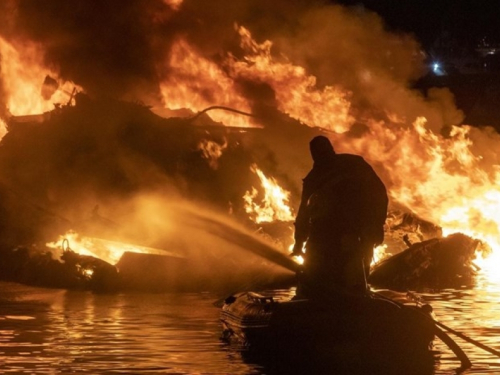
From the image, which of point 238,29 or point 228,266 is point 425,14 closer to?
point 238,29

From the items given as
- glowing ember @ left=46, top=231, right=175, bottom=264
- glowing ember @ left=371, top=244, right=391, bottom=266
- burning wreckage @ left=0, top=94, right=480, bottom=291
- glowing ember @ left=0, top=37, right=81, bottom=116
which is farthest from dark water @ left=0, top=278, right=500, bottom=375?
glowing ember @ left=0, top=37, right=81, bottom=116

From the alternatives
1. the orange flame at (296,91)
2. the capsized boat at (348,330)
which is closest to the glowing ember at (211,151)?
the orange flame at (296,91)

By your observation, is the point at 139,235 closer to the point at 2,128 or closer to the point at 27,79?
the point at 2,128

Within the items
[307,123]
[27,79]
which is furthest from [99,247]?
[307,123]

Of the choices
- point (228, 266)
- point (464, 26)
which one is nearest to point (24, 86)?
point (228, 266)

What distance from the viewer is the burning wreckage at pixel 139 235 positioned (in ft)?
97.0

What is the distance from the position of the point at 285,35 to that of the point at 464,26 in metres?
39.9

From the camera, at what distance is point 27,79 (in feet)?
115

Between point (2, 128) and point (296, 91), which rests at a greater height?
point (296, 91)

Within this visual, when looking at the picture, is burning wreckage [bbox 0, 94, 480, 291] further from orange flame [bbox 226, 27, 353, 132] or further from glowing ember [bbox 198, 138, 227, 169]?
orange flame [bbox 226, 27, 353, 132]

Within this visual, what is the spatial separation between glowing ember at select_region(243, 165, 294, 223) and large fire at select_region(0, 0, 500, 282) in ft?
0.09

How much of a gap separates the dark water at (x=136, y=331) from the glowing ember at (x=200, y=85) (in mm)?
7821

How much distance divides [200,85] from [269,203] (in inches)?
156

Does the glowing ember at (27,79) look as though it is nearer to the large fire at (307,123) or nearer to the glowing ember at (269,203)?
the large fire at (307,123)
